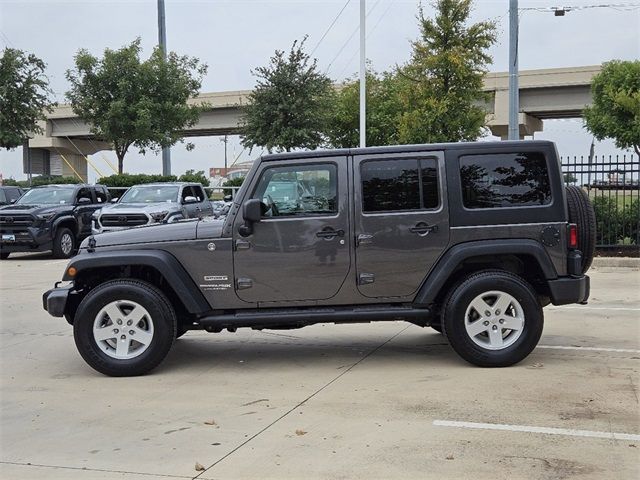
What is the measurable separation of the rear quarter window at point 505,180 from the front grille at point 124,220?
38.2 ft

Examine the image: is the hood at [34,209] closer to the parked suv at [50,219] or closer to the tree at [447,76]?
the parked suv at [50,219]

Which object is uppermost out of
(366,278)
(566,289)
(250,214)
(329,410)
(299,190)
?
(299,190)

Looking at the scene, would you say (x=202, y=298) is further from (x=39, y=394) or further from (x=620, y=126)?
(x=620, y=126)

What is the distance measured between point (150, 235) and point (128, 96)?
2541 centimetres

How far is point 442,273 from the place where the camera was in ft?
20.9

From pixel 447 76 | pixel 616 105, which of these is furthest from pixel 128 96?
pixel 616 105

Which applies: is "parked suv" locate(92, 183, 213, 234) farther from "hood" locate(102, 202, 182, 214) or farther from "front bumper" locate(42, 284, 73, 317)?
"front bumper" locate(42, 284, 73, 317)

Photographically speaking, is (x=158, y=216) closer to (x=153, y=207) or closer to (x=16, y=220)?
(x=153, y=207)

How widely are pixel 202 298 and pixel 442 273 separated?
221 cm

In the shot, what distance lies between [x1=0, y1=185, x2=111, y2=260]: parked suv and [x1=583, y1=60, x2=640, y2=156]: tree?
894 inches

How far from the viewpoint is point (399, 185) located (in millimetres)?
6543

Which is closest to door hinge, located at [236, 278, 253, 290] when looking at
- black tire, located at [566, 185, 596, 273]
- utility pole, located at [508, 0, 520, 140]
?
black tire, located at [566, 185, 596, 273]

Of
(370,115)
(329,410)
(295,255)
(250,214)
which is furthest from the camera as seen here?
(370,115)

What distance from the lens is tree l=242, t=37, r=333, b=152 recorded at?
25734 mm
